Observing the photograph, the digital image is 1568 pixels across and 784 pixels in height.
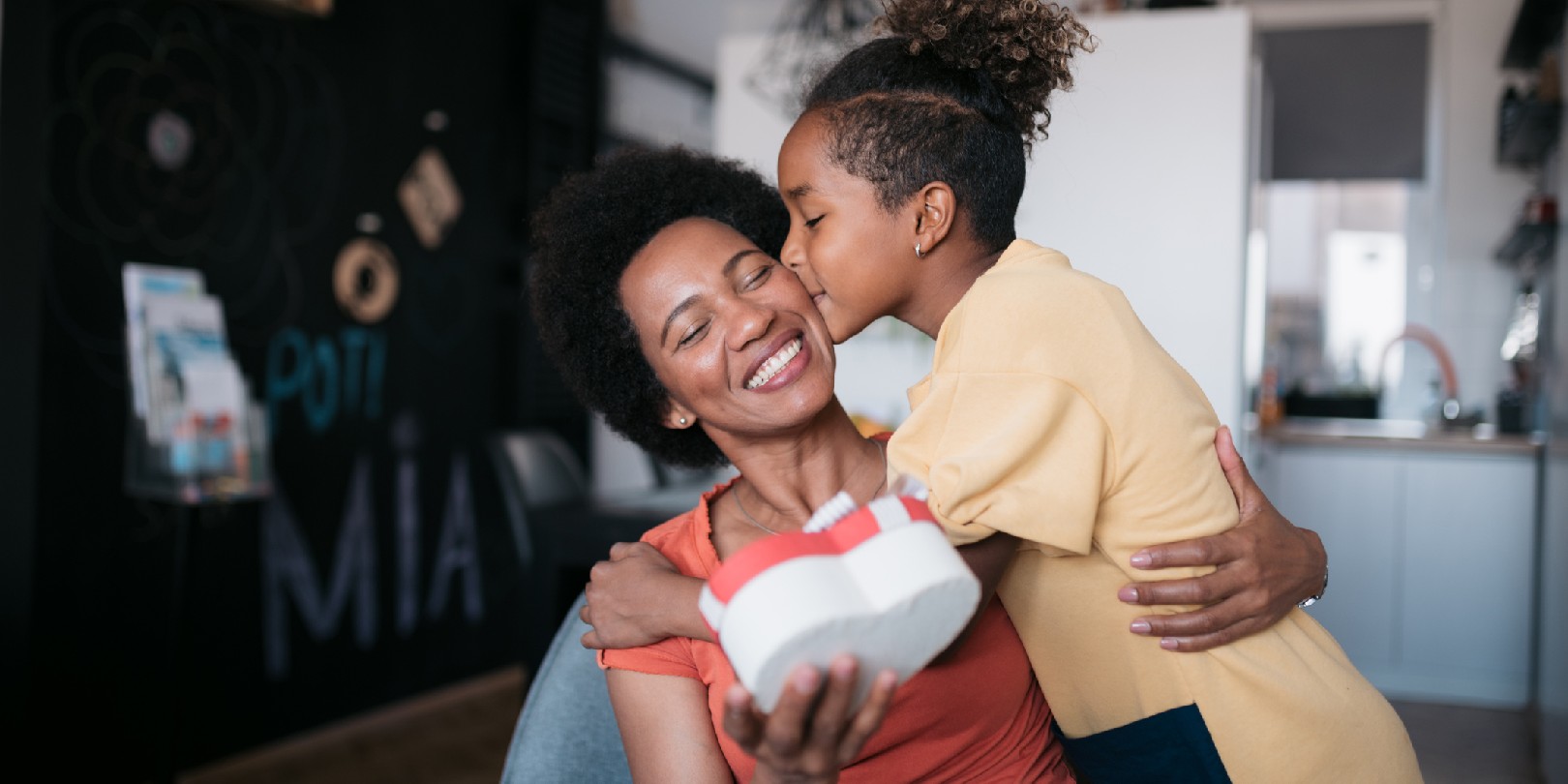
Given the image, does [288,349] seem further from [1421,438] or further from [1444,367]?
[1444,367]

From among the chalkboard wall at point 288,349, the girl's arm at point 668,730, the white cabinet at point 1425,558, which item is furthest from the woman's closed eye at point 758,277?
the white cabinet at point 1425,558

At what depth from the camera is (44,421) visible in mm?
2932

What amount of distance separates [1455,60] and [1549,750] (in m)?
3.61

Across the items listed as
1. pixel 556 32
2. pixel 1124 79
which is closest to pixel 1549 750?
pixel 1124 79

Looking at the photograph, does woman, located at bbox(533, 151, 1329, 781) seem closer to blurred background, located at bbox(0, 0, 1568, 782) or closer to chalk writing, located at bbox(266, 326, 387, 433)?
blurred background, located at bbox(0, 0, 1568, 782)

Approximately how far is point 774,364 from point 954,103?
1.14 ft

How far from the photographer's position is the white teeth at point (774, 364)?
131cm

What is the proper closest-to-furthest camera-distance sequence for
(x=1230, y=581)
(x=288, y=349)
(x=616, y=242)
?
(x=1230, y=581) → (x=616, y=242) → (x=288, y=349)

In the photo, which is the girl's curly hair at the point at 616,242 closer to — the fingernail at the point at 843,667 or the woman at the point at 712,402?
the woman at the point at 712,402

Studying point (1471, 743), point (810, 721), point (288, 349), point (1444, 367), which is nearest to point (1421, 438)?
point (1444, 367)

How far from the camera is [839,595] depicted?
67 centimetres

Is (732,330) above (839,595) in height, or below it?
above

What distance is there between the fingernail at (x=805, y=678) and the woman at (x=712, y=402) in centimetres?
38

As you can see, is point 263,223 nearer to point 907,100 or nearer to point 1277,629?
point 907,100
